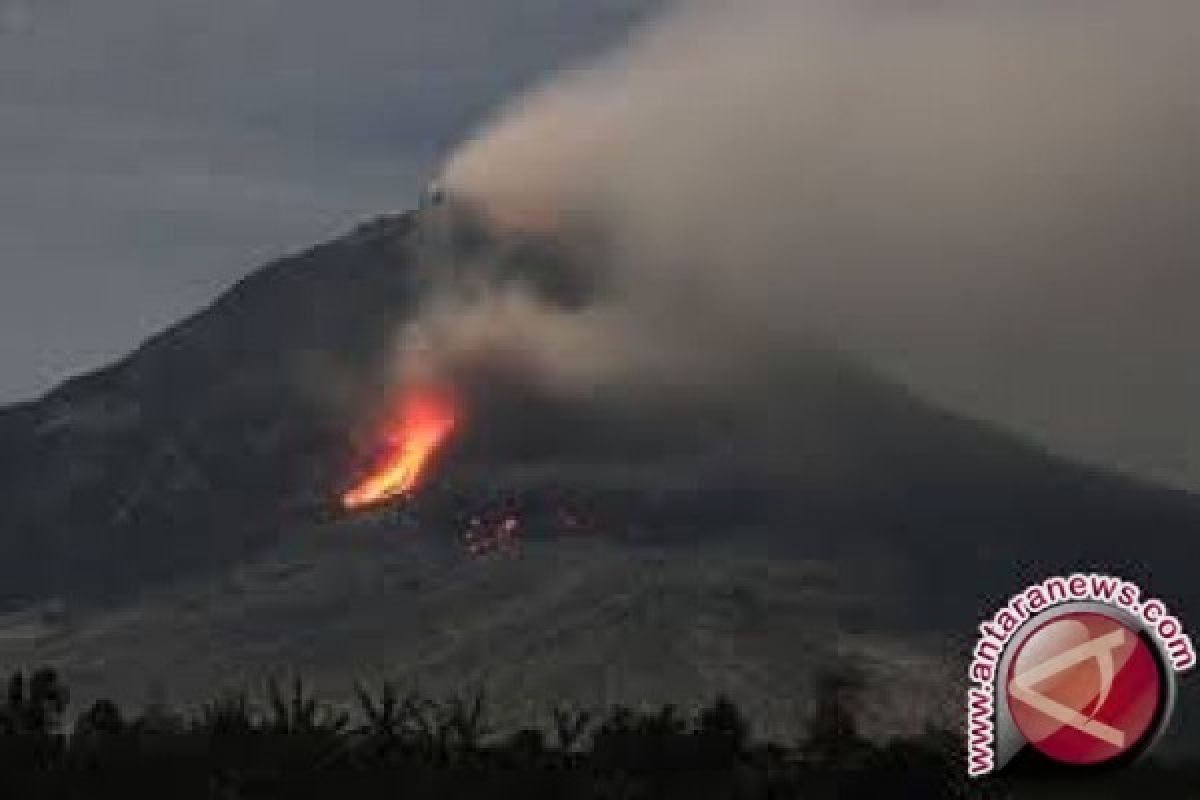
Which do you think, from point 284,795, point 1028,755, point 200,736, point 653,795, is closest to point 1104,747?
point 1028,755

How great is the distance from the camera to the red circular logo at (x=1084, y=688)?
109 ft

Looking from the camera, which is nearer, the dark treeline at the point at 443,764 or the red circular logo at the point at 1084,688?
the red circular logo at the point at 1084,688

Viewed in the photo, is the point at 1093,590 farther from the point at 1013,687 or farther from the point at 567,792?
the point at 567,792

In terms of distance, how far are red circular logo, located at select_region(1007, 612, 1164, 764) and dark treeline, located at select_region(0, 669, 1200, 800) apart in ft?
334

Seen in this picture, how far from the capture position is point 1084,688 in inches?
1314

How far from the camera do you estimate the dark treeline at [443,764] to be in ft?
458

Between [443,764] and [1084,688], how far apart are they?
12365 centimetres

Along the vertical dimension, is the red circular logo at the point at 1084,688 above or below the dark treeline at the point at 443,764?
below

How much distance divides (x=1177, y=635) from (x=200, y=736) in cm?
13603

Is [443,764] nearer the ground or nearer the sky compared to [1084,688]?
nearer the sky

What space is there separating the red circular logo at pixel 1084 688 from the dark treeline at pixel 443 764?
102 metres

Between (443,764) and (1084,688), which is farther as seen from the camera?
(443,764)

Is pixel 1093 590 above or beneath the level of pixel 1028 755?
above

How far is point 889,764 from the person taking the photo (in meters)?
146
